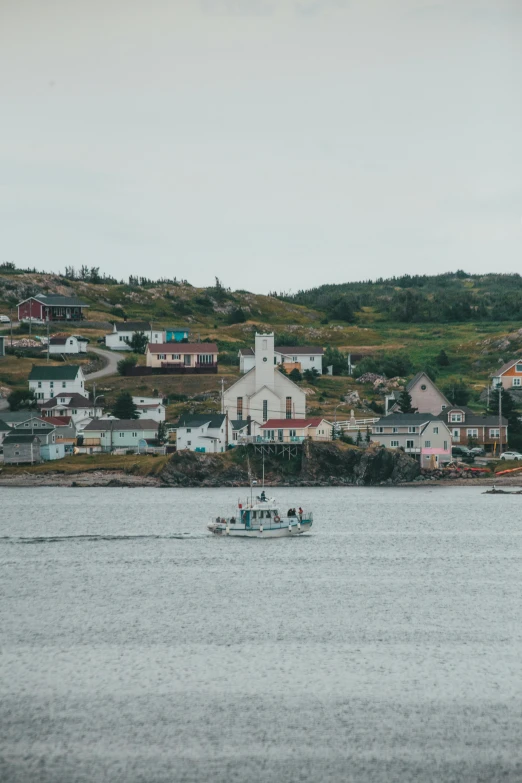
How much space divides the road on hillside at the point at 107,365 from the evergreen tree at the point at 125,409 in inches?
879

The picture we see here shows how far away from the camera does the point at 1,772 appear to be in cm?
3047

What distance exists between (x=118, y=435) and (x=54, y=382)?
20915mm

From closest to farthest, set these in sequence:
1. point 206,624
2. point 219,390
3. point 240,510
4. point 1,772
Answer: point 1,772, point 206,624, point 240,510, point 219,390

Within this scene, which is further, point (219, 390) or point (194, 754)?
point (219, 390)

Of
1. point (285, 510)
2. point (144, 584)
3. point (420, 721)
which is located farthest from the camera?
point (285, 510)

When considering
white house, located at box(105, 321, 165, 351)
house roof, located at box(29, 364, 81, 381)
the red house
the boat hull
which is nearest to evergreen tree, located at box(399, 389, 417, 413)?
house roof, located at box(29, 364, 81, 381)

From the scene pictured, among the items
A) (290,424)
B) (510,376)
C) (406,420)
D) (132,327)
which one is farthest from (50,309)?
(406,420)

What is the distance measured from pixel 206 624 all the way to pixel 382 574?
15.4 metres

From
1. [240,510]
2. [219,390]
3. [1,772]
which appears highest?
[219,390]

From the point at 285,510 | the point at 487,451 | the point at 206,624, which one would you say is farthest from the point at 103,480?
the point at 206,624

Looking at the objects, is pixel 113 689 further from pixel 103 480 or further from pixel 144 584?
pixel 103 480

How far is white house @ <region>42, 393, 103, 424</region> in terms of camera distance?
425 ft

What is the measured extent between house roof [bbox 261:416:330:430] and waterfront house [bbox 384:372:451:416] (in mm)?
16366

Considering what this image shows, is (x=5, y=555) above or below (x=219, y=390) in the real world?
below
